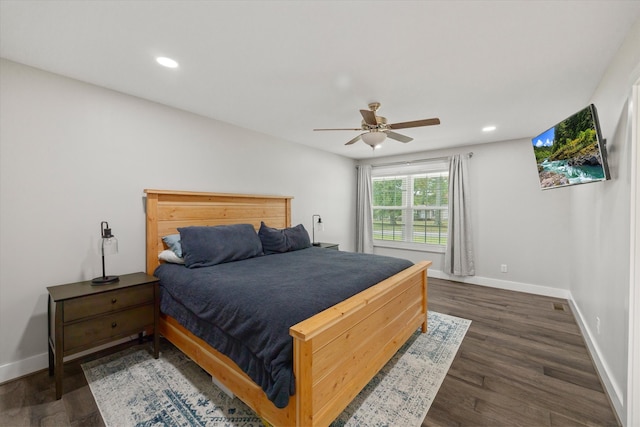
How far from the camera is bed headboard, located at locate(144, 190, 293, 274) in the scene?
2.75 m

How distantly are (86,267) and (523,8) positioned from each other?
368 centimetres

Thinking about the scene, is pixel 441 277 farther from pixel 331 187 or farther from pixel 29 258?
pixel 29 258

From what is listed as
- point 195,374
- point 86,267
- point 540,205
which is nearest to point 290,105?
point 86,267

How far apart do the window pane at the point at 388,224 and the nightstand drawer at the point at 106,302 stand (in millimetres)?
4481

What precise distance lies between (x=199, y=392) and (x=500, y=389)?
7.21 ft

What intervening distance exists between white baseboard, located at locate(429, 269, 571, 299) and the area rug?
8.17ft

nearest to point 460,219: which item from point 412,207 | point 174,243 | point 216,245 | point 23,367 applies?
point 412,207

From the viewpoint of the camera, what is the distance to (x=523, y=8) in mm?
1487

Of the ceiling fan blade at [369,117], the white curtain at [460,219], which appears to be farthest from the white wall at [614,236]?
the white curtain at [460,219]

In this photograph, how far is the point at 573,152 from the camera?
2211 mm

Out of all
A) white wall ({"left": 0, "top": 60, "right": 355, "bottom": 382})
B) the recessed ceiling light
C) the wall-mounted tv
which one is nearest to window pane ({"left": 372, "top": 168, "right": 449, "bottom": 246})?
the wall-mounted tv

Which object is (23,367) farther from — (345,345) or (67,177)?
(345,345)

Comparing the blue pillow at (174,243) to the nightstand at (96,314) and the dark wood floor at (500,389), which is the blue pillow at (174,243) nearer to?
the nightstand at (96,314)

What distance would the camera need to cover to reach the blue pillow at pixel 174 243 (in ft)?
8.86
